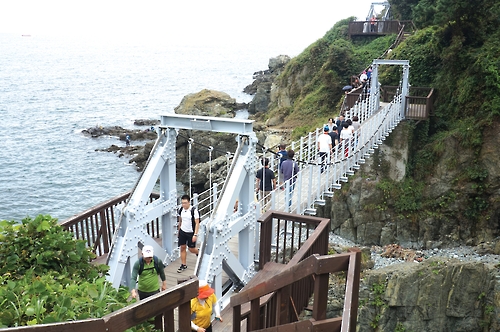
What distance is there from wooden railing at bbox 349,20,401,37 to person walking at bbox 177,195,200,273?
Result: 2944 centimetres

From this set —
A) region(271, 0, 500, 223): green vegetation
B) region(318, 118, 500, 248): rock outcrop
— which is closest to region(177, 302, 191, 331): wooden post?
region(318, 118, 500, 248): rock outcrop

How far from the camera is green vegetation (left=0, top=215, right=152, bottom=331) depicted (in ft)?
9.70

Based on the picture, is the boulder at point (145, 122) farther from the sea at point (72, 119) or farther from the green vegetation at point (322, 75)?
the green vegetation at point (322, 75)

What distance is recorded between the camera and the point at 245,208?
7.91m

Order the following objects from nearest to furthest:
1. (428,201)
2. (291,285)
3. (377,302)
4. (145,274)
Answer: (291,285) < (145,274) < (377,302) < (428,201)

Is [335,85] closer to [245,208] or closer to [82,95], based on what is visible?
[245,208]

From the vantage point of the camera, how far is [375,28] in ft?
114

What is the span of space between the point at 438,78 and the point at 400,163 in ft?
14.7

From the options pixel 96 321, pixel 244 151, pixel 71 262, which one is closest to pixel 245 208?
pixel 244 151

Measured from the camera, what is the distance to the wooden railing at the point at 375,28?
3397 centimetres

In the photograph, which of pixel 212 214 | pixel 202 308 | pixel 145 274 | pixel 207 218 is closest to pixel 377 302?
pixel 207 218

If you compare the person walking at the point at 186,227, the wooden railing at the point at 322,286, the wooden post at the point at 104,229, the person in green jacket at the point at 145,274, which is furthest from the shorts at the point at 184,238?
the wooden railing at the point at 322,286

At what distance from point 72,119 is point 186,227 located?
55024 mm

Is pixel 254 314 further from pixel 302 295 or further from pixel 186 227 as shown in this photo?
pixel 186 227
